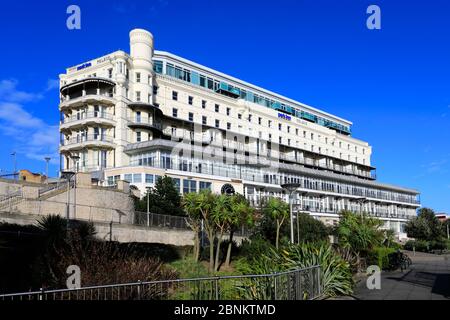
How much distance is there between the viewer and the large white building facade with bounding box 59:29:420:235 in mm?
55719

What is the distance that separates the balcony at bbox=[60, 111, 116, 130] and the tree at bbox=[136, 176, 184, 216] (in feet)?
47.5

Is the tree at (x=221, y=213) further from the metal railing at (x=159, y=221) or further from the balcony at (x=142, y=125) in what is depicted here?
the balcony at (x=142, y=125)

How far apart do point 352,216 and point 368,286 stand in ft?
48.0

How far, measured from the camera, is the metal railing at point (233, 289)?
11312mm

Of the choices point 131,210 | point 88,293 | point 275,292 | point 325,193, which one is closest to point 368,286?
point 275,292

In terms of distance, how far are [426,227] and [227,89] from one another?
40942 mm

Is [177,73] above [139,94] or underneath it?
above

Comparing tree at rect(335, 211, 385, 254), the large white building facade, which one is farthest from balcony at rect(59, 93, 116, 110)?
tree at rect(335, 211, 385, 254)

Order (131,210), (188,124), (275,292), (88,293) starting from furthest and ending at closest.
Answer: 1. (188,124)
2. (131,210)
3. (275,292)
4. (88,293)

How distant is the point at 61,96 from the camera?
6081cm

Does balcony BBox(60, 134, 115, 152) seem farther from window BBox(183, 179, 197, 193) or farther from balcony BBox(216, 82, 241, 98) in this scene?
balcony BBox(216, 82, 241, 98)

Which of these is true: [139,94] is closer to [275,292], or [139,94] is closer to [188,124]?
[188,124]

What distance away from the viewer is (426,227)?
7775 cm

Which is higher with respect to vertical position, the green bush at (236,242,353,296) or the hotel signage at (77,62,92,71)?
the hotel signage at (77,62,92,71)
